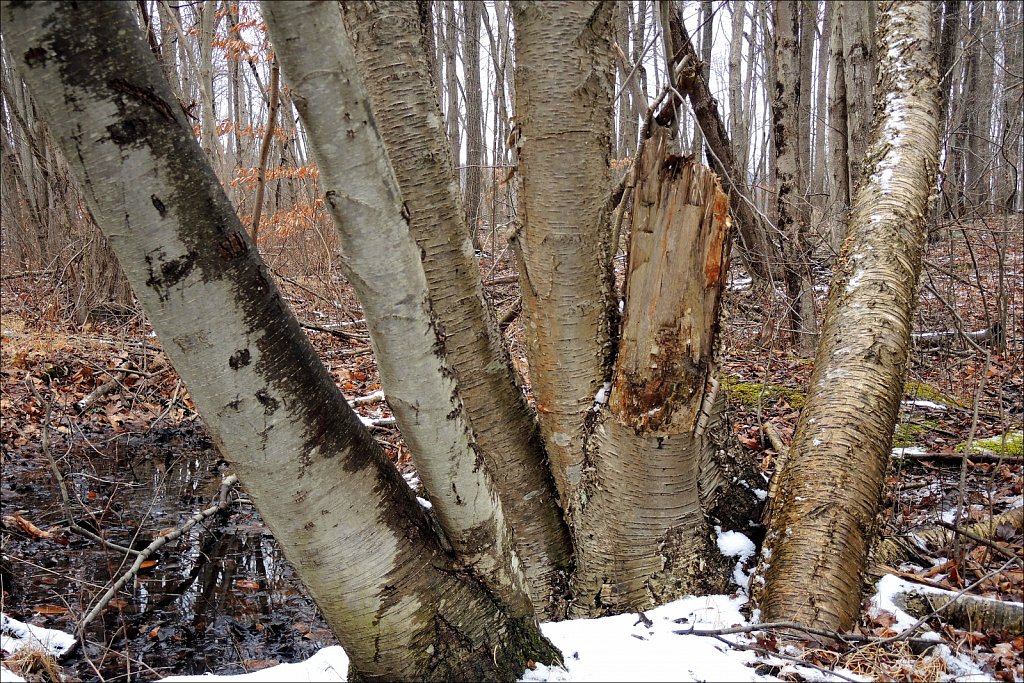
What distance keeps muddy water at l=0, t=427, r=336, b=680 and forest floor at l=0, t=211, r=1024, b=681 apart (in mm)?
13

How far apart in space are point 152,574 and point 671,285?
3.82m

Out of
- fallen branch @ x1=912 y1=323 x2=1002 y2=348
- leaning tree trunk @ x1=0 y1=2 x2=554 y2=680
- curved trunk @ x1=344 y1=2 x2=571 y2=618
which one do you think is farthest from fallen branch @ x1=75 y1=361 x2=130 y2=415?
fallen branch @ x1=912 y1=323 x2=1002 y2=348

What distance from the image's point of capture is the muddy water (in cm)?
352

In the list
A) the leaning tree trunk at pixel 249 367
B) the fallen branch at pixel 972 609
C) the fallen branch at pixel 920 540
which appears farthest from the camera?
the fallen branch at pixel 920 540

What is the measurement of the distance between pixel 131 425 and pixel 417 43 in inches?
223

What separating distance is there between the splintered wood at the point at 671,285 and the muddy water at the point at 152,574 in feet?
7.35

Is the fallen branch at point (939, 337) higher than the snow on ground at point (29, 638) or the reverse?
higher

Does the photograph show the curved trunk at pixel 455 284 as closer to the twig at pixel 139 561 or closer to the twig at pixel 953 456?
the twig at pixel 139 561

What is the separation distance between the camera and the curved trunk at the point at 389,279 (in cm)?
146

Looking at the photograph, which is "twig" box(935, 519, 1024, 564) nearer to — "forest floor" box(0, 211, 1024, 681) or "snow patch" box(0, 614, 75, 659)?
"forest floor" box(0, 211, 1024, 681)

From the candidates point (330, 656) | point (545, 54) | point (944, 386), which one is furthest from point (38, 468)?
point (944, 386)

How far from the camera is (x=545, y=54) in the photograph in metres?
2.47

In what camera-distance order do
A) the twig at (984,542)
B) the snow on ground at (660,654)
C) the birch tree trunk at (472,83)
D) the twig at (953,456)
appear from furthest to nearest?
1. the birch tree trunk at (472,83)
2. the twig at (953,456)
3. the twig at (984,542)
4. the snow on ground at (660,654)

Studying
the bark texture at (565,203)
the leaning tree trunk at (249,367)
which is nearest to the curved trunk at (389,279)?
the leaning tree trunk at (249,367)
